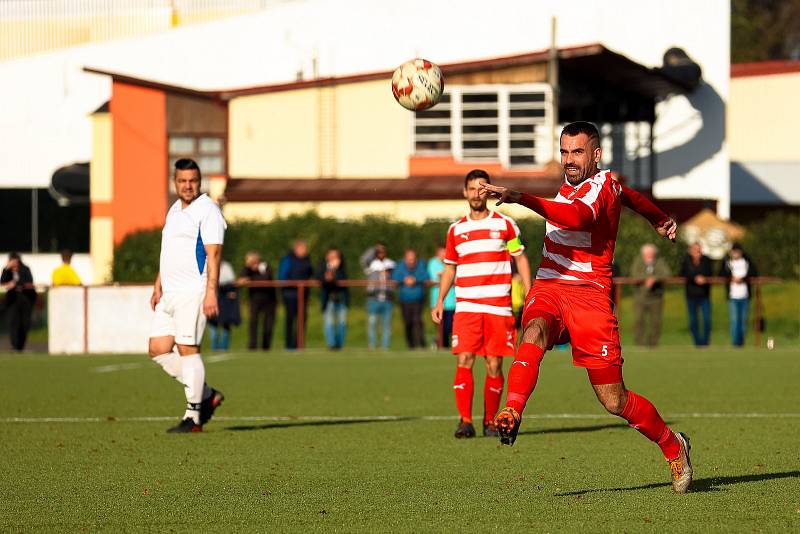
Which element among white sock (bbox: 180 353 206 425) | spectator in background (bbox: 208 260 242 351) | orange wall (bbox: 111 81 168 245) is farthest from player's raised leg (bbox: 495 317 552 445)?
orange wall (bbox: 111 81 168 245)

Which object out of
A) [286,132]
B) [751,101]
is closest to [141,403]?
[286,132]

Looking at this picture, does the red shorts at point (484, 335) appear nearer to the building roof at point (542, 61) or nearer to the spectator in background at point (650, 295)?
the spectator in background at point (650, 295)

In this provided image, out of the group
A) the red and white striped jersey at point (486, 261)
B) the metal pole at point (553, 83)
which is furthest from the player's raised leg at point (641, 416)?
the metal pole at point (553, 83)

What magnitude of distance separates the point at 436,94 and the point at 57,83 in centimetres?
4693

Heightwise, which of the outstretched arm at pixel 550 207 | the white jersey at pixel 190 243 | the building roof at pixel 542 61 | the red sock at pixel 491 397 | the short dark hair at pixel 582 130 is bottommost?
the red sock at pixel 491 397

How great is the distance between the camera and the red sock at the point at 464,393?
38.2ft

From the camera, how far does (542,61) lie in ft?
133

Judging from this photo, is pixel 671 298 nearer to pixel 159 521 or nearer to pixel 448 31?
pixel 448 31

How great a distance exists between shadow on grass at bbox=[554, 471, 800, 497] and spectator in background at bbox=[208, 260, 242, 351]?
687 inches

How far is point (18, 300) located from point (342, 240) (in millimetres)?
9134

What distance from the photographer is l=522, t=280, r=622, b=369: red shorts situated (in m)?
7.96

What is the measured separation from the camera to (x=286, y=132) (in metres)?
42.5

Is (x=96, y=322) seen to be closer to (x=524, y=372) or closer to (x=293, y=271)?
(x=293, y=271)

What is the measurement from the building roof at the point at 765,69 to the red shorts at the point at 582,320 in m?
47.1
